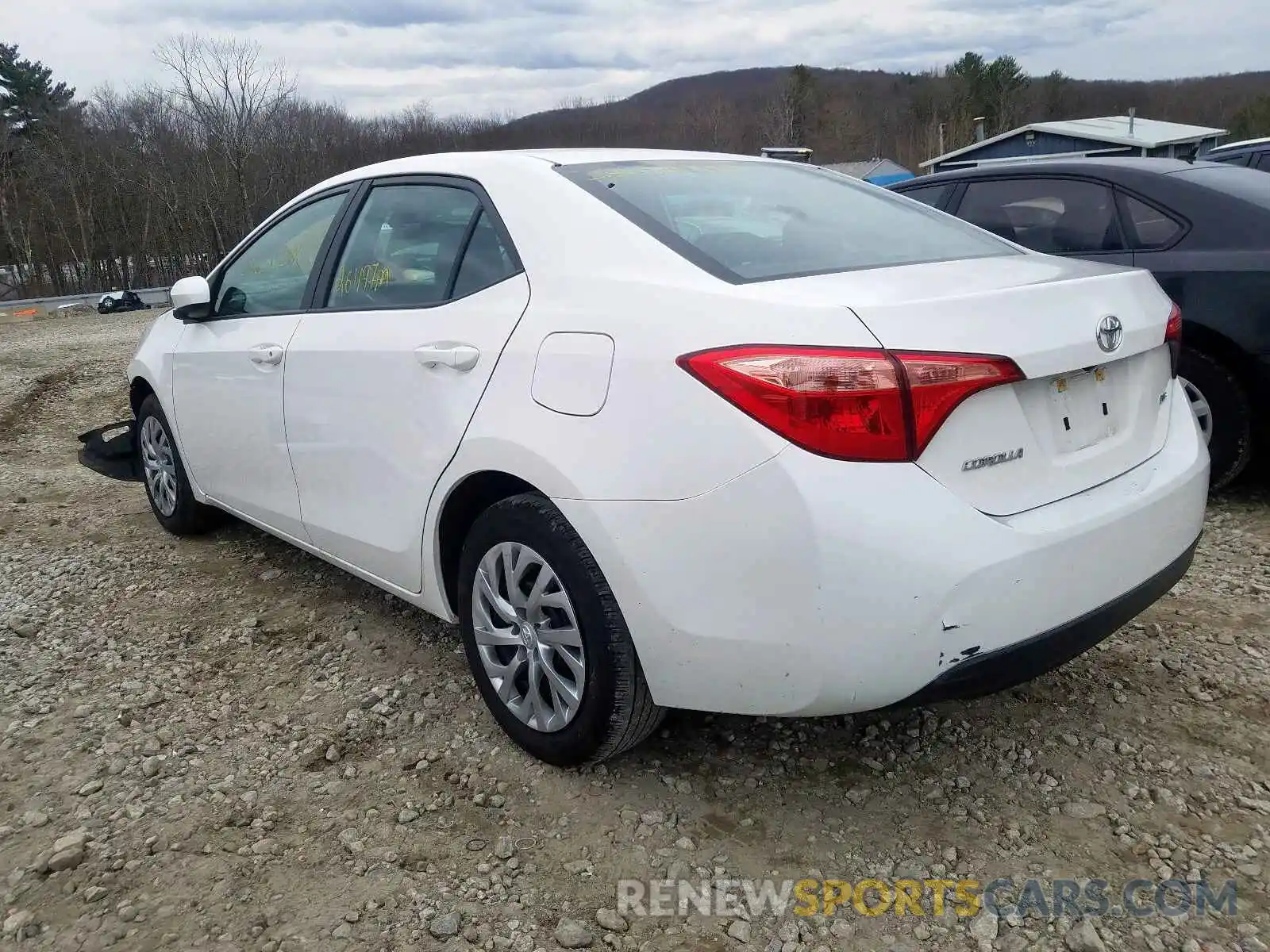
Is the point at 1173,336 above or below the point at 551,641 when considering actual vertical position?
above

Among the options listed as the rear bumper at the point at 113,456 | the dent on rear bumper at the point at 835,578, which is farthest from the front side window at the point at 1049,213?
the rear bumper at the point at 113,456

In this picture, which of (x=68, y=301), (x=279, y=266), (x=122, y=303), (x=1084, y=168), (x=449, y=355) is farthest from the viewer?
(x=68, y=301)

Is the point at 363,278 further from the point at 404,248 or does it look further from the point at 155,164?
the point at 155,164

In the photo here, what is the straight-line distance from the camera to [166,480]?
4562 millimetres

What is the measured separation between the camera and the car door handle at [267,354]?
3256mm

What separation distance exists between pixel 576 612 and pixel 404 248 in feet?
4.56

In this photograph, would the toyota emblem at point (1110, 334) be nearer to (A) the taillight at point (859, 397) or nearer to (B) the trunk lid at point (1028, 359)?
(B) the trunk lid at point (1028, 359)

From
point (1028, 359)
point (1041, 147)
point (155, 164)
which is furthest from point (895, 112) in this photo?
point (1028, 359)

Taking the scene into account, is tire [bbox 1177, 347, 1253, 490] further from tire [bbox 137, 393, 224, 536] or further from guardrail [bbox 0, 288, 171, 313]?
guardrail [bbox 0, 288, 171, 313]

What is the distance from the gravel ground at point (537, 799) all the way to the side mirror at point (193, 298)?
1.28 meters

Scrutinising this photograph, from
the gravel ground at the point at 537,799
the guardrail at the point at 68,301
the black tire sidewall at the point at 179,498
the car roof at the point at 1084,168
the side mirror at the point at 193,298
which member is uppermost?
the car roof at the point at 1084,168

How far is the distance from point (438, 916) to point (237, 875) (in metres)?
0.52

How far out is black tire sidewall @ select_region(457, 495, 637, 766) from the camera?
86.0 inches

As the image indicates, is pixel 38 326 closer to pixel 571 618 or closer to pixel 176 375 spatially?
pixel 176 375
